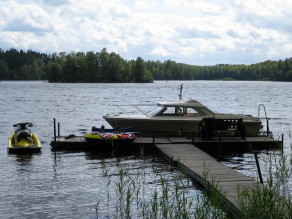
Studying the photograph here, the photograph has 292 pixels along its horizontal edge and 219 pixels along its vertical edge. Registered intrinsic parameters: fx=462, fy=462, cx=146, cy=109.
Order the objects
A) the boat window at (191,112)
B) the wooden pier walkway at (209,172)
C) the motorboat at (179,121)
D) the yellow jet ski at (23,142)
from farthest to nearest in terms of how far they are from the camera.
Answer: the boat window at (191,112)
the motorboat at (179,121)
the yellow jet ski at (23,142)
the wooden pier walkway at (209,172)

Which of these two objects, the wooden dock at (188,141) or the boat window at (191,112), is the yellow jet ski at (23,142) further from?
the boat window at (191,112)

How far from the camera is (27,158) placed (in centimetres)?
1919

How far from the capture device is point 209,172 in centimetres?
1409

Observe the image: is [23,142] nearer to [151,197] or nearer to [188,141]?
[188,141]

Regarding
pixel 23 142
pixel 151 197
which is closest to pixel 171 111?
pixel 23 142

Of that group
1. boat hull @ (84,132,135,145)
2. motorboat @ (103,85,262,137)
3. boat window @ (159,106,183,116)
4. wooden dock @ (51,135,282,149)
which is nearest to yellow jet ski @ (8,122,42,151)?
wooden dock @ (51,135,282,149)

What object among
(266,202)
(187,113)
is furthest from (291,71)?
(266,202)

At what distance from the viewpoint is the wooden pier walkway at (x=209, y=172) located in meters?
10.8

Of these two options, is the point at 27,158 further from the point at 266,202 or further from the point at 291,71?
the point at 291,71

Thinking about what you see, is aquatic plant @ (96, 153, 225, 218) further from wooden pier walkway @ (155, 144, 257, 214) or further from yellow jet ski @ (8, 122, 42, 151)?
yellow jet ski @ (8, 122, 42, 151)

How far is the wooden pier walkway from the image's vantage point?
10.8 meters

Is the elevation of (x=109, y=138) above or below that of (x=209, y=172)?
above

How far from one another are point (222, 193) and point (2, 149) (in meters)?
13.8

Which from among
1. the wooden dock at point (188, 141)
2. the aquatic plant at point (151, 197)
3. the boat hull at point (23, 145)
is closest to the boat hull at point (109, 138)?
the wooden dock at point (188, 141)
